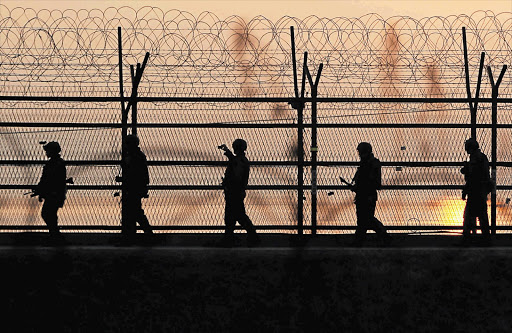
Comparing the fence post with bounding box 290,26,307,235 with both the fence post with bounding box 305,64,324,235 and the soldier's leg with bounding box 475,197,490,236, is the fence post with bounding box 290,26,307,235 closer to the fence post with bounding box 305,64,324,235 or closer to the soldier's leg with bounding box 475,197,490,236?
the fence post with bounding box 305,64,324,235

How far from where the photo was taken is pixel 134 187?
42.2 feet

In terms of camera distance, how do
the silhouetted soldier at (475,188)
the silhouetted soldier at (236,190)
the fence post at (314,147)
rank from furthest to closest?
the silhouetted soldier at (475,188) → the fence post at (314,147) → the silhouetted soldier at (236,190)

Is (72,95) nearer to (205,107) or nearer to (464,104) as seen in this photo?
(205,107)

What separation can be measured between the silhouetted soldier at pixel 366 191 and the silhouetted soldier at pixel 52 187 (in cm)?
396

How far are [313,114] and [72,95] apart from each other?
3325 millimetres

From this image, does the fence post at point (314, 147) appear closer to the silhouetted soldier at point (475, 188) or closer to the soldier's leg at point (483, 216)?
the silhouetted soldier at point (475, 188)

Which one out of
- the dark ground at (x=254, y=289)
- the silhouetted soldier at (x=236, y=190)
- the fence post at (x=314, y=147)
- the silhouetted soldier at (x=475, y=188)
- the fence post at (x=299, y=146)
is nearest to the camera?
the dark ground at (x=254, y=289)

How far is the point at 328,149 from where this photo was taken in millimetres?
13352

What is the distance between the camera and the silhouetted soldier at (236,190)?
12633mm

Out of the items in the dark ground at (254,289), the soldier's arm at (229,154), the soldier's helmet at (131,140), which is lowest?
the dark ground at (254,289)

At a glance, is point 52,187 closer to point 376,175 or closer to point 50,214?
point 50,214

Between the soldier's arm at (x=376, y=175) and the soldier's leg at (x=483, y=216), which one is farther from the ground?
the soldier's arm at (x=376, y=175)

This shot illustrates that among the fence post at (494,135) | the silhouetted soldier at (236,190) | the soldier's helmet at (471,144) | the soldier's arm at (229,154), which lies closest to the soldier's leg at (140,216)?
the silhouetted soldier at (236,190)

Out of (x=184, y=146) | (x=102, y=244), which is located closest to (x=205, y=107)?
(x=184, y=146)
